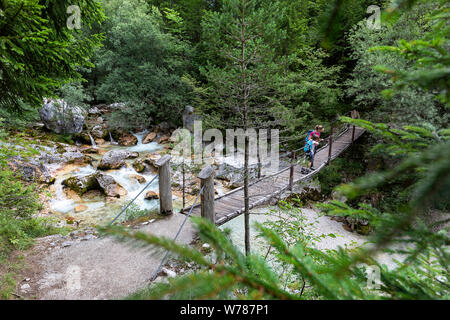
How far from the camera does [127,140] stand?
14.8 metres

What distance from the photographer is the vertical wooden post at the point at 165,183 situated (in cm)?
532

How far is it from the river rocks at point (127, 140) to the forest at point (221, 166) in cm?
36

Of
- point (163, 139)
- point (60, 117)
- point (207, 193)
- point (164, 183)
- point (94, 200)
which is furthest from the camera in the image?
point (163, 139)

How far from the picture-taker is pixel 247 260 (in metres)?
0.93

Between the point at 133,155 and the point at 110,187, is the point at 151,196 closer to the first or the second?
the point at 110,187

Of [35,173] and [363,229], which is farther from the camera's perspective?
[35,173]

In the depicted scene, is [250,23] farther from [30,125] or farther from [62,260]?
[30,125]

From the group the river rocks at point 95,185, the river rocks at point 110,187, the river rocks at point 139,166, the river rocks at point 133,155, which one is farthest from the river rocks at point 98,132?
the river rocks at point 110,187

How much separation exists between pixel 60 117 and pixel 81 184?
6.82m

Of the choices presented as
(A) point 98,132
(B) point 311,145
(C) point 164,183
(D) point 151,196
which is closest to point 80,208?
(D) point 151,196

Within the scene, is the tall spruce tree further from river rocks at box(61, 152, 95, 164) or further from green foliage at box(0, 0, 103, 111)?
river rocks at box(61, 152, 95, 164)

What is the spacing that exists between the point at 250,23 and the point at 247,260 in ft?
16.2

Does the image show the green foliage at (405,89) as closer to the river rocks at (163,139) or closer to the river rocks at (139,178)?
the river rocks at (139,178)
